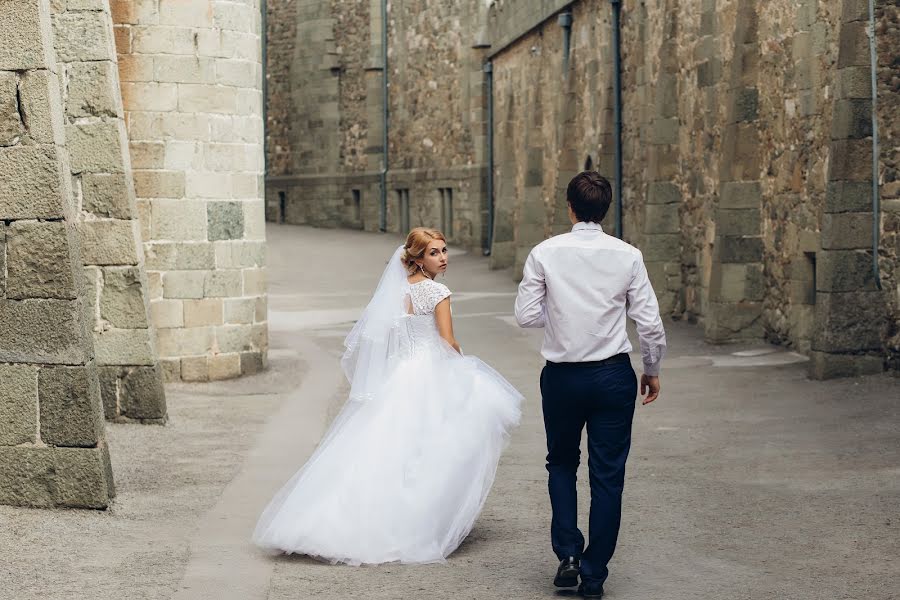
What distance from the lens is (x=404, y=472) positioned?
656cm

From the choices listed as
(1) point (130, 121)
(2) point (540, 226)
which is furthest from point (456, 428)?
(2) point (540, 226)

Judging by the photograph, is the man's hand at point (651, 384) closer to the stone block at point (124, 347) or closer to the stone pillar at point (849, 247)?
the stone block at point (124, 347)

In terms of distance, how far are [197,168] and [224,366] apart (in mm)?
1880

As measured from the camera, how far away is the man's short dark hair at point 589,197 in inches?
231

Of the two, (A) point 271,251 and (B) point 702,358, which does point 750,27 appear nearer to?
(B) point 702,358

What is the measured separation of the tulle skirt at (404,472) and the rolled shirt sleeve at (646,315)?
1.06 metres

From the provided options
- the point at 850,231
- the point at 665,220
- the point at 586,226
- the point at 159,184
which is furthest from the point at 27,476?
the point at 665,220

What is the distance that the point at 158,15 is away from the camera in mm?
13312

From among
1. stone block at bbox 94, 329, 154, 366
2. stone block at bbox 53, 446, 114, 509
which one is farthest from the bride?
stone block at bbox 94, 329, 154, 366

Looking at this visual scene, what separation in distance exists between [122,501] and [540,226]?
65.3 ft

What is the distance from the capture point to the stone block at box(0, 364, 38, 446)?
7621 millimetres

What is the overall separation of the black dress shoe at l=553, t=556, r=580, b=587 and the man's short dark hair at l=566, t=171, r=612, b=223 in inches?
52.9

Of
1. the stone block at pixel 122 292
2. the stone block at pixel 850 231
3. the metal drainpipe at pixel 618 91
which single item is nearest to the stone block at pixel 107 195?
the stone block at pixel 122 292

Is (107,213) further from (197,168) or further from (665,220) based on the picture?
(665,220)
